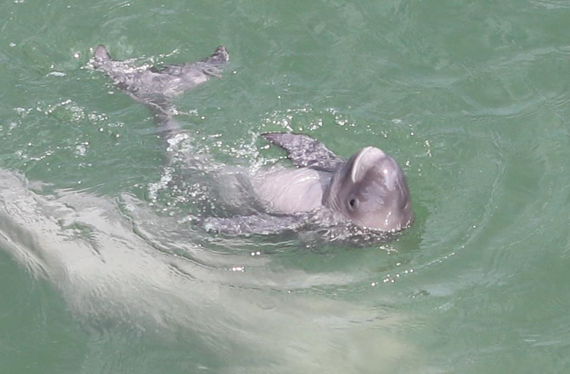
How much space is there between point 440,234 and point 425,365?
1392mm

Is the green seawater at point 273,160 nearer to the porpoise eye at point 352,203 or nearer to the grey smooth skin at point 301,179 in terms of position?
the grey smooth skin at point 301,179

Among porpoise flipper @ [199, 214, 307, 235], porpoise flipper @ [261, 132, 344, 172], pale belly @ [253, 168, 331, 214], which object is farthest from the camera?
porpoise flipper @ [261, 132, 344, 172]

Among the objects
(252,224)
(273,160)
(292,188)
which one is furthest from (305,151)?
(252,224)

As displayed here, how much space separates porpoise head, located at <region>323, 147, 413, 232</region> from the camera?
7437mm

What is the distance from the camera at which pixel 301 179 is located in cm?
839

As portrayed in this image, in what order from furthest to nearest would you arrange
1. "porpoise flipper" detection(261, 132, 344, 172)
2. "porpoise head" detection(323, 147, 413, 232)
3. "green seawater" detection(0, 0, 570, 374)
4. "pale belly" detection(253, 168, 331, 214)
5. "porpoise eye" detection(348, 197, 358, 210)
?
"porpoise flipper" detection(261, 132, 344, 172) → "pale belly" detection(253, 168, 331, 214) → "porpoise eye" detection(348, 197, 358, 210) → "porpoise head" detection(323, 147, 413, 232) → "green seawater" detection(0, 0, 570, 374)

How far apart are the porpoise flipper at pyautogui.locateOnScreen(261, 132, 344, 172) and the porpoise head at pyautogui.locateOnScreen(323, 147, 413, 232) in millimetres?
612

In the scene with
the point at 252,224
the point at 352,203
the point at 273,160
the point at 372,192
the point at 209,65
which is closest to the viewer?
the point at 372,192

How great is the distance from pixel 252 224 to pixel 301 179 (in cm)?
77

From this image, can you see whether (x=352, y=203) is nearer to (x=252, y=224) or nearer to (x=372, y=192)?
(x=372, y=192)

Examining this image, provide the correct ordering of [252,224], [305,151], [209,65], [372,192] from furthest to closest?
[209,65]
[305,151]
[252,224]
[372,192]

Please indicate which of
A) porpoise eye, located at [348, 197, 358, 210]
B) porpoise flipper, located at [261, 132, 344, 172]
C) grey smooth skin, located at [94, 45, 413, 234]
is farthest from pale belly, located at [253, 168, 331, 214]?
porpoise eye, located at [348, 197, 358, 210]

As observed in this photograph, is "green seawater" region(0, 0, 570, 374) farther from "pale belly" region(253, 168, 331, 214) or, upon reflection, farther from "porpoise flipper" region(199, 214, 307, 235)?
"pale belly" region(253, 168, 331, 214)

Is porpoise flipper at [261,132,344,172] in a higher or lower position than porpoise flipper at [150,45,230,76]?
lower
